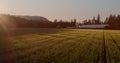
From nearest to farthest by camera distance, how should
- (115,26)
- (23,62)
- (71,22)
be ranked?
1. (23,62)
2. (115,26)
3. (71,22)

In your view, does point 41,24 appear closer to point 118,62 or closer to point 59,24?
point 59,24

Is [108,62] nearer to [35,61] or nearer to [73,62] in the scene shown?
[73,62]

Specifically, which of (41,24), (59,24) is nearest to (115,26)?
(59,24)

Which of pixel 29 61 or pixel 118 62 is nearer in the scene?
pixel 29 61

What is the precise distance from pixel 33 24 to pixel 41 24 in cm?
797

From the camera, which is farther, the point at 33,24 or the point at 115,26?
the point at 115,26

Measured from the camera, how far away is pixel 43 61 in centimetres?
1424

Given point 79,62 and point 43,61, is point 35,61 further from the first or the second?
point 79,62

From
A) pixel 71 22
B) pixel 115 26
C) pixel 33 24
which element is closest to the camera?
pixel 33 24

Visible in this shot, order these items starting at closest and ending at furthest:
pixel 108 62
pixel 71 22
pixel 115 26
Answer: pixel 108 62 → pixel 115 26 → pixel 71 22

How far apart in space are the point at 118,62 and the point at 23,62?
5.92 metres

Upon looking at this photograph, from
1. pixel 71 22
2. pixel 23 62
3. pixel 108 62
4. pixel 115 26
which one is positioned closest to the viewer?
pixel 23 62

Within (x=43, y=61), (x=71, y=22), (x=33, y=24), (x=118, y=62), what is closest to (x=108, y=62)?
(x=118, y=62)

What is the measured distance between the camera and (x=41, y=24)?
12962 cm
